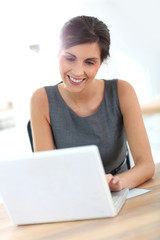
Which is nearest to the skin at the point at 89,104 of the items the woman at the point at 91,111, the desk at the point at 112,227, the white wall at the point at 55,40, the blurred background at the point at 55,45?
the woman at the point at 91,111

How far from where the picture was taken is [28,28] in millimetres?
A: 4906

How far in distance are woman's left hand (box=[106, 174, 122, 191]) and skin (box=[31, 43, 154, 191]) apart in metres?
0.03

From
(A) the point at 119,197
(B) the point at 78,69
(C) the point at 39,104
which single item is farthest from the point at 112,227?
(C) the point at 39,104

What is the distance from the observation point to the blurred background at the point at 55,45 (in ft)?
16.1

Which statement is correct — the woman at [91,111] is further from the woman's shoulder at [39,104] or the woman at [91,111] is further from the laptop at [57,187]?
the laptop at [57,187]

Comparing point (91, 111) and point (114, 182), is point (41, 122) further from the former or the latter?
point (114, 182)

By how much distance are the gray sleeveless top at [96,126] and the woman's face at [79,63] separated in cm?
16

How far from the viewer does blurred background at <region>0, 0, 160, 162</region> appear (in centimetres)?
492

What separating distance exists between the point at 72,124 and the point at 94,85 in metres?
0.23

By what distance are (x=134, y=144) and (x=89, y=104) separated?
1.09 feet

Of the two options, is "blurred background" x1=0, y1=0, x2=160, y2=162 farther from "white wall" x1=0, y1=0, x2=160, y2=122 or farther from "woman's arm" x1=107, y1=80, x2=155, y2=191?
"woman's arm" x1=107, y1=80, x2=155, y2=191

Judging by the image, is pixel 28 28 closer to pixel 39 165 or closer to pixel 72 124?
pixel 72 124

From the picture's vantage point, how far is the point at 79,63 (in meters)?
1.40

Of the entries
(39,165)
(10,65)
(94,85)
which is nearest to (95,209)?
(39,165)
